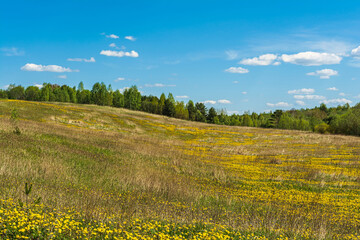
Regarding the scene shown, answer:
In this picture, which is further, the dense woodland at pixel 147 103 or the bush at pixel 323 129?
the dense woodland at pixel 147 103

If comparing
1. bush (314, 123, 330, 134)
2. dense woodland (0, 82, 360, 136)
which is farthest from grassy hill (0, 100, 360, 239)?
dense woodland (0, 82, 360, 136)

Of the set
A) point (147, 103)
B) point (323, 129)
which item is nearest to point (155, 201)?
point (323, 129)

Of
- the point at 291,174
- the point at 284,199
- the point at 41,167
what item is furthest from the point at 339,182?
the point at 41,167

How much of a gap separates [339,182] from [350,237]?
11.4m

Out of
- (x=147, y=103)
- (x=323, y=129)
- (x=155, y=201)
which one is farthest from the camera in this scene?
(x=147, y=103)

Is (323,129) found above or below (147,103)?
below

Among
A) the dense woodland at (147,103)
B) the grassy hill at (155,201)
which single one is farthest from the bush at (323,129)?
the grassy hill at (155,201)

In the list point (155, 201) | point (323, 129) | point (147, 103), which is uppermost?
point (147, 103)

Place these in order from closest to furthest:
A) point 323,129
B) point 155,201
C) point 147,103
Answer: point 155,201, point 323,129, point 147,103

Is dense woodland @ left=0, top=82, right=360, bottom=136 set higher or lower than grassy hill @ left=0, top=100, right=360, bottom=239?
higher

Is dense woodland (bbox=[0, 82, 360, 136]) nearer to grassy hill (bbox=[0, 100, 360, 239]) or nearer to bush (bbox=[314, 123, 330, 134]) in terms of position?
bush (bbox=[314, 123, 330, 134])

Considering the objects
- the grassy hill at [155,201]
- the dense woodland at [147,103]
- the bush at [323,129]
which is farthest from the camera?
the dense woodland at [147,103]

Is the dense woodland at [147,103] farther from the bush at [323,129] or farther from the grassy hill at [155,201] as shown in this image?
the grassy hill at [155,201]

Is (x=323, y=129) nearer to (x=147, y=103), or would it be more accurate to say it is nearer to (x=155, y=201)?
(x=147, y=103)
